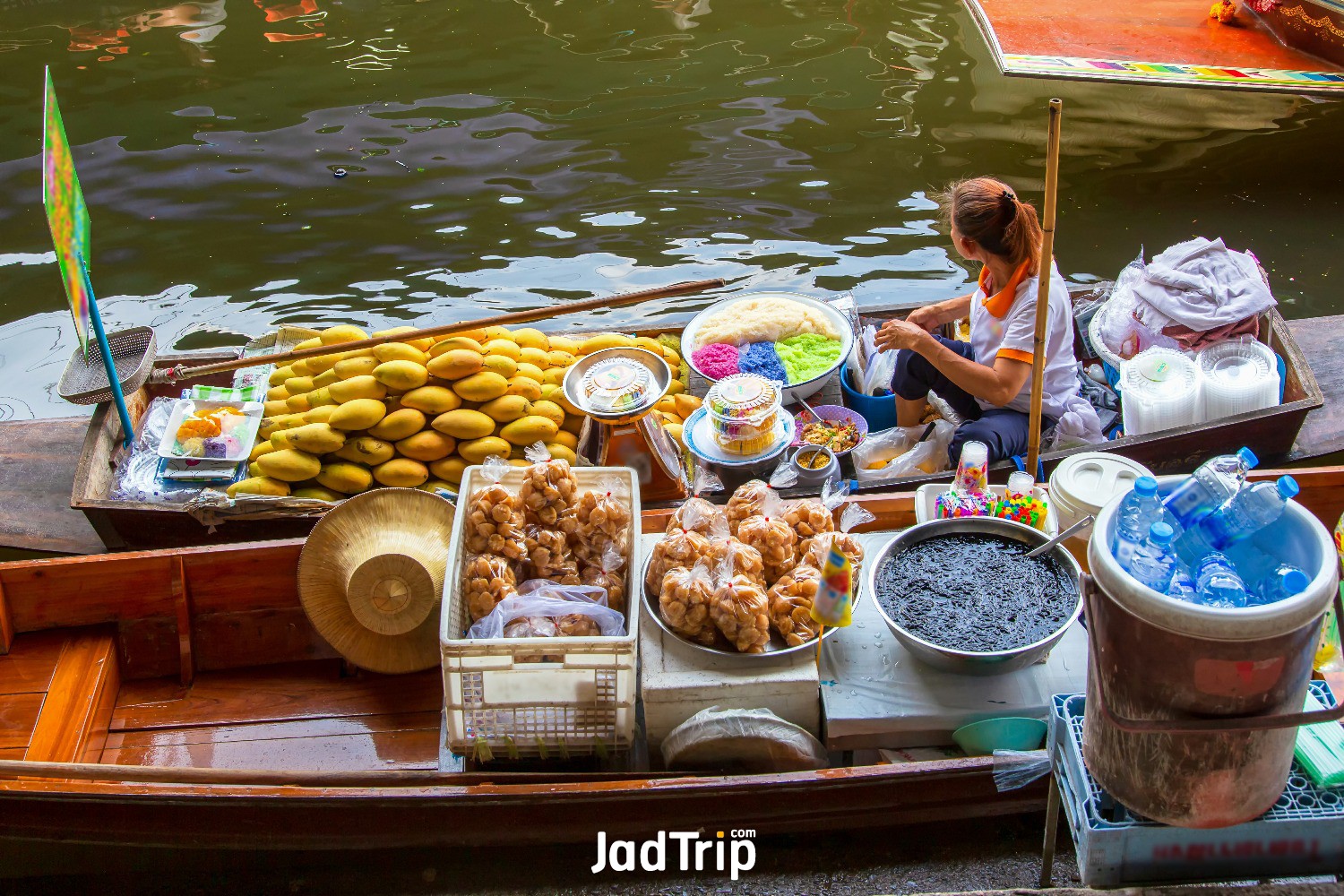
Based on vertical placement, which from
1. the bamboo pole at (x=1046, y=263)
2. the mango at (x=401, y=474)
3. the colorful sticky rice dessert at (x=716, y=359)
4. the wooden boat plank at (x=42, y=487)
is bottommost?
the wooden boat plank at (x=42, y=487)

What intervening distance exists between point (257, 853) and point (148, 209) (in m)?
5.96

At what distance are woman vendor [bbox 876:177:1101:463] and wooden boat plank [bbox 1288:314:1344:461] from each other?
0.91 meters

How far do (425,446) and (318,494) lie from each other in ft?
1.57

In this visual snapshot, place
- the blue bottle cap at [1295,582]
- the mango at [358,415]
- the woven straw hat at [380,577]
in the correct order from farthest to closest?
the mango at [358,415] → the woven straw hat at [380,577] → the blue bottle cap at [1295,582]

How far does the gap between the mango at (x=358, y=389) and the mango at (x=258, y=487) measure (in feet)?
1.38

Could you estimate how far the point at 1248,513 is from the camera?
1.75 metres

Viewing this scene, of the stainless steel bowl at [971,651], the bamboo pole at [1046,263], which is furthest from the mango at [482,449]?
the bamboo pole at [1046,263]

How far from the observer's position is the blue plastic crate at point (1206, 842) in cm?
191

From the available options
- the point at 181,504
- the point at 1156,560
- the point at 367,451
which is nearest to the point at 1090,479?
the point at 1156,560

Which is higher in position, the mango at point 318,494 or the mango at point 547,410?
the mango at point 547,410

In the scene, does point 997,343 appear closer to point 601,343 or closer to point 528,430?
point 601,343

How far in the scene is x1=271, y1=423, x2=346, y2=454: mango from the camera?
4.05 metres

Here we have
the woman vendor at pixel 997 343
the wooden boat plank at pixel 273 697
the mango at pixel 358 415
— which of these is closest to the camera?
the wooden boat plank at pixel 273 697

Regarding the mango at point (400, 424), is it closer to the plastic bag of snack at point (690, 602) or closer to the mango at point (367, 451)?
the mango at point (367, 451)
